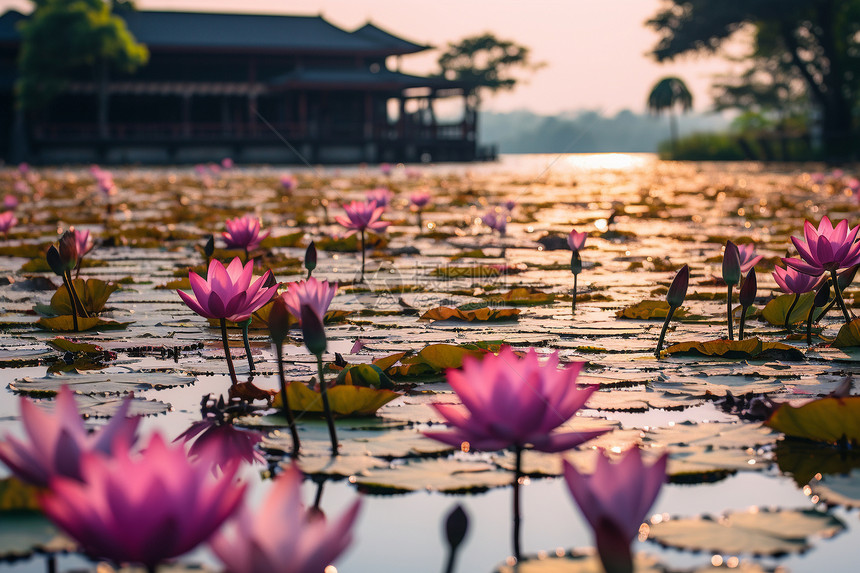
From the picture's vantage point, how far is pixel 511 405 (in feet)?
2.77

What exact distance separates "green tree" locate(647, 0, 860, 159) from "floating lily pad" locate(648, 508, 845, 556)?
1981cm

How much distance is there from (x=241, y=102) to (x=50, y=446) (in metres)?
23.9

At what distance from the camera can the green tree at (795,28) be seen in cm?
1936

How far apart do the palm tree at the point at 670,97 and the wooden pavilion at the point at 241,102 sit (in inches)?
458

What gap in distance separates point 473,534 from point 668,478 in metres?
0.31

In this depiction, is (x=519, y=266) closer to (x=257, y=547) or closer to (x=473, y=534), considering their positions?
(x=473, y=534)

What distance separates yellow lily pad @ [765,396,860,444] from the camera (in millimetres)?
1232

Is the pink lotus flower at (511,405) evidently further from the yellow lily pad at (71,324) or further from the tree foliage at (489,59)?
the tree foliage at (489,59)

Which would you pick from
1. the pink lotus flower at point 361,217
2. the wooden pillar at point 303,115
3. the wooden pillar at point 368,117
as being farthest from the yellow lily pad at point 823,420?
the wooden pillar at point 368,117

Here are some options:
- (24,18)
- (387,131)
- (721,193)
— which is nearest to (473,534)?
(721,193)

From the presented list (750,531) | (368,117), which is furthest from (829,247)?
(368,117)

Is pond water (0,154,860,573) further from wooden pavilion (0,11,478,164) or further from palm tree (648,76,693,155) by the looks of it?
palm tree (648,76,693,155)

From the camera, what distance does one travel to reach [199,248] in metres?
4.28

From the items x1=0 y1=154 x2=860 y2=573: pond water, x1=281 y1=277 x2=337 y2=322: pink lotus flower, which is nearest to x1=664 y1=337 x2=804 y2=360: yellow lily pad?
x1=0 y1=154 x2=860 y2=573: pond water
